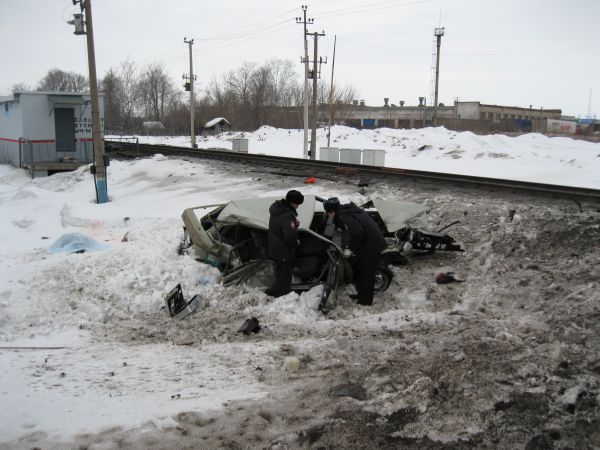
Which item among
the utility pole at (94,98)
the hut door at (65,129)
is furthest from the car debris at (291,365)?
the hut door at (65,129)

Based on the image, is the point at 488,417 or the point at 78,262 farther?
the point at 78,262

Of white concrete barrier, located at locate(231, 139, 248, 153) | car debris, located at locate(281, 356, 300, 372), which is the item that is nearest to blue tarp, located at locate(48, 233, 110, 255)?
car debris, located at locate(281, 356, 300, 372)

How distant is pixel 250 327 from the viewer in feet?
21.7

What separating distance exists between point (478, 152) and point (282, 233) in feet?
92.1

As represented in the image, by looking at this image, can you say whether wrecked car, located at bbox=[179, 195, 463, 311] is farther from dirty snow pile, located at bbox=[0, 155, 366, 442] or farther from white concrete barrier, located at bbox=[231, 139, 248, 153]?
white concrete barrier, located at bbox=[231, 139, 248, 153]

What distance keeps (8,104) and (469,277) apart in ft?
92.7

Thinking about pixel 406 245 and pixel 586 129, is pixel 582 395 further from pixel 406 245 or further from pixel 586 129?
pixel 586 129

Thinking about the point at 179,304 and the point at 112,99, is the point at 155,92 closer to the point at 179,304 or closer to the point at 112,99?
the point at 112,99

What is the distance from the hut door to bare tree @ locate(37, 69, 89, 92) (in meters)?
64.8

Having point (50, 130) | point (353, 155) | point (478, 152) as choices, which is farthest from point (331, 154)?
point (50, 130)

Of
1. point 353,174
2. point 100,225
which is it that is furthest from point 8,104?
point 353,174

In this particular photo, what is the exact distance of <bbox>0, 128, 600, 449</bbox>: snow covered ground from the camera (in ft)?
13.6

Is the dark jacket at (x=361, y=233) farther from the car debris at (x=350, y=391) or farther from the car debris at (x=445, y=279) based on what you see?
the car debris at (x=350, y=391)

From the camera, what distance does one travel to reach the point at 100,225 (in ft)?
46.3
